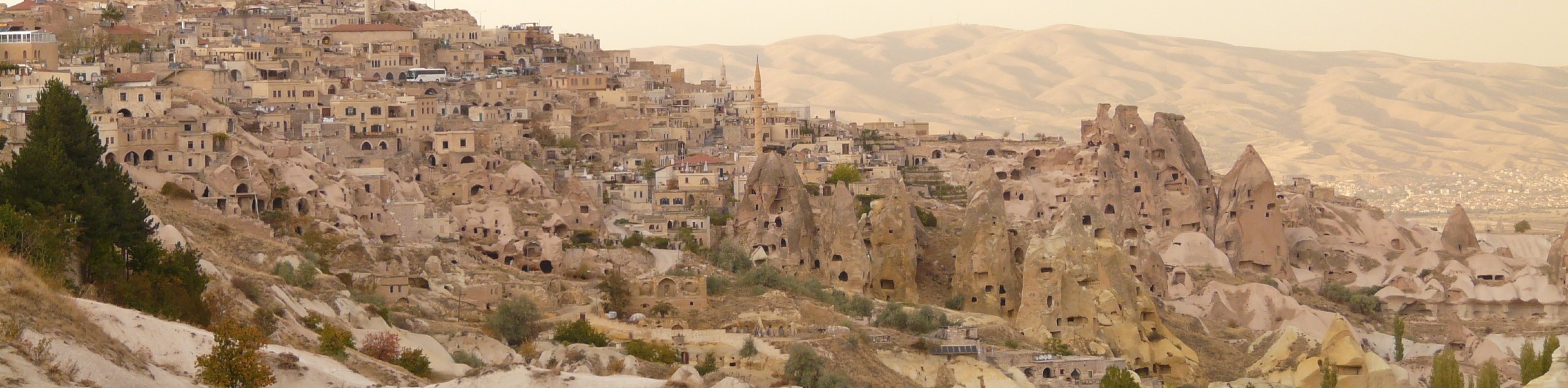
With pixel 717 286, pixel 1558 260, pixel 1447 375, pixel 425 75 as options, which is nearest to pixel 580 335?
pixel 717 286

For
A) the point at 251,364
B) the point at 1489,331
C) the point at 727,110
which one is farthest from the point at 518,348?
the point at 727,110

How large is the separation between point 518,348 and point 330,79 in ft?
107

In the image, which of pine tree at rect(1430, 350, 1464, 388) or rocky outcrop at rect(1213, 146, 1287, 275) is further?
rocky outcrop at rect(1213, 146, 1287, 275)

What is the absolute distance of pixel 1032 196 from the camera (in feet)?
277

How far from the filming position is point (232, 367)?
131 ft

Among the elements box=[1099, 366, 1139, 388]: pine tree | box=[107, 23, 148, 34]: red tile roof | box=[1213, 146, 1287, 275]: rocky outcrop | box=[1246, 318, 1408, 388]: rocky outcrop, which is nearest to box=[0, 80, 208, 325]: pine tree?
box=[1099, 366, 1139, 388]: pine tree

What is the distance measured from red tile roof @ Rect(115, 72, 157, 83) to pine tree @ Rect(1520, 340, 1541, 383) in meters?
36.1

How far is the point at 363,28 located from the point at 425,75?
20.9 ft

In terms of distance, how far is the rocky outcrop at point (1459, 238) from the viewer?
291 ft

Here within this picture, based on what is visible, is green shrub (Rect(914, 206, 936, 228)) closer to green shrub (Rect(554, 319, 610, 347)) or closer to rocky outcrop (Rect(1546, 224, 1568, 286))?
rocky outcrop (Rect(1546, 224, 1568, 286))

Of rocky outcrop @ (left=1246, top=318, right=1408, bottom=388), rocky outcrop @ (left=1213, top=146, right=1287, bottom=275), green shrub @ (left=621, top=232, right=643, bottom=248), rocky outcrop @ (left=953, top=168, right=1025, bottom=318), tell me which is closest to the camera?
rocky outcrop @ (left=1246, top=318, right=1408, bottom=388)

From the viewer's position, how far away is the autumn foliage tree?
39.6 metres

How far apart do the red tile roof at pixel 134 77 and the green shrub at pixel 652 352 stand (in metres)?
26.1

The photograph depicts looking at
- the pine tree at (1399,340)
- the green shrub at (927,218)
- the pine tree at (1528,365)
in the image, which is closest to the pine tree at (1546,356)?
the pine tree at (1528,365)
